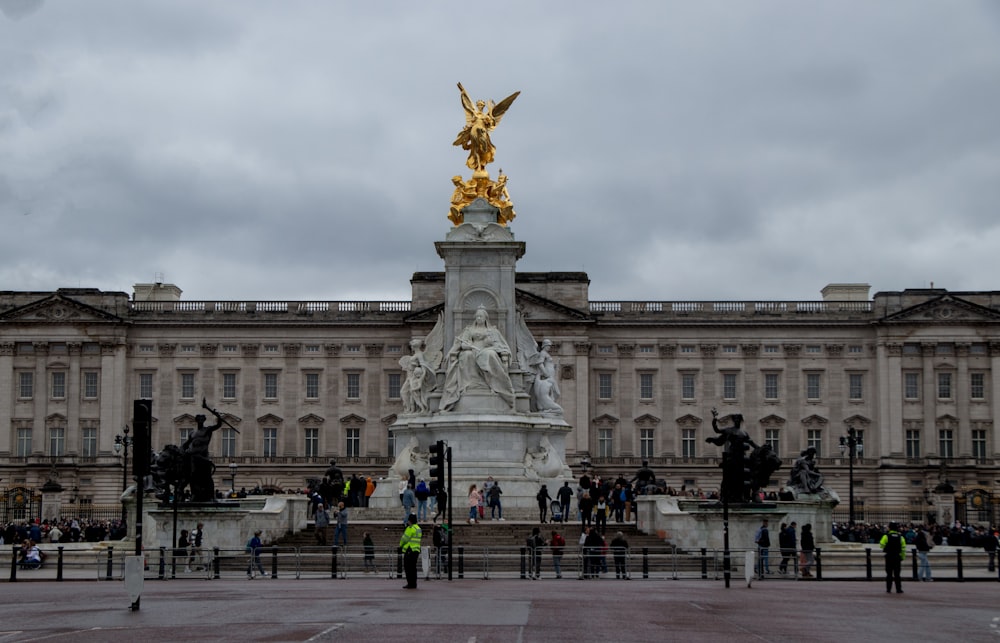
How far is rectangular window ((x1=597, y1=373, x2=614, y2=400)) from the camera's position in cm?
10394

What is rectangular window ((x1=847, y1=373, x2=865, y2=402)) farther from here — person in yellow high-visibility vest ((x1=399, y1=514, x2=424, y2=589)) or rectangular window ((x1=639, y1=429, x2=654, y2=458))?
person in yellow high-visibility vest ((x1=399, y1=514, x2=424, y2=589))


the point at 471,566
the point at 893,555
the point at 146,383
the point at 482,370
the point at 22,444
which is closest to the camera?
the point at 893,555

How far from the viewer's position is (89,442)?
102 metres

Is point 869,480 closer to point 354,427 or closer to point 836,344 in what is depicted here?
point 836,344

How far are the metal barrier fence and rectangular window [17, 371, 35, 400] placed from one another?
213 feet

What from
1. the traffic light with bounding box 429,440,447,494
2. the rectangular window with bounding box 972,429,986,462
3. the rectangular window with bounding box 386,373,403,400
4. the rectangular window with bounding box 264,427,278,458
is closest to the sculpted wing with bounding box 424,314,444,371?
the traffic light with bounding box 429,440,447,494

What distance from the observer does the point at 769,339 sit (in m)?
104

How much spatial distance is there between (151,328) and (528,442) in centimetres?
6038

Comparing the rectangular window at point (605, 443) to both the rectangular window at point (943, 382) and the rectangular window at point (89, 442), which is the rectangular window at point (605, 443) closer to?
the rectangular window at point (943, 382)

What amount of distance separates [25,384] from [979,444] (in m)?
63.4

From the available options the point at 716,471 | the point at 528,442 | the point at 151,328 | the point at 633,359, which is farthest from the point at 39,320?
the point at 528,442

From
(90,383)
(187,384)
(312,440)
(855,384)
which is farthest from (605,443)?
(90,383)

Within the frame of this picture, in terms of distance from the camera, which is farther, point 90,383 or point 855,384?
point 855,384

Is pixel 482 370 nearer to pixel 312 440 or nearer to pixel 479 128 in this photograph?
pixel 479 128
